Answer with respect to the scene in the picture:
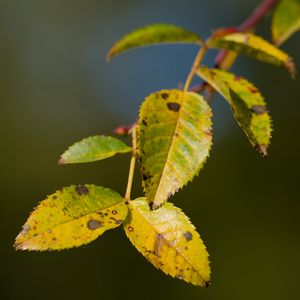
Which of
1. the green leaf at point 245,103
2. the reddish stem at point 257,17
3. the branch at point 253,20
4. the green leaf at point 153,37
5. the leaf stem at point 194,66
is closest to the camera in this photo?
the green leaf at point 245,103

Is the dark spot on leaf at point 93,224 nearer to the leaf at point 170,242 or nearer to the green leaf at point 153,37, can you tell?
the leaf at point 170,242

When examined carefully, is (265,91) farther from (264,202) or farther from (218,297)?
(218,297)

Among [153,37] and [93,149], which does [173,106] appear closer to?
[93,149]

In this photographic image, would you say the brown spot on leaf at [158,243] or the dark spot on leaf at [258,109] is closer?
the brown spot on leaf at [158,243]

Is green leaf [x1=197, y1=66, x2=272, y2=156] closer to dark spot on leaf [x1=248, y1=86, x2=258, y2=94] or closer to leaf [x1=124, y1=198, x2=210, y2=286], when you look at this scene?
dark spot on leaf [x1=248, y1=86, x2=258, y2=94]

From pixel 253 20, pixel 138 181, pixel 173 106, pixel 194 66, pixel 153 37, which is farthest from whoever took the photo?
pixel 138 181

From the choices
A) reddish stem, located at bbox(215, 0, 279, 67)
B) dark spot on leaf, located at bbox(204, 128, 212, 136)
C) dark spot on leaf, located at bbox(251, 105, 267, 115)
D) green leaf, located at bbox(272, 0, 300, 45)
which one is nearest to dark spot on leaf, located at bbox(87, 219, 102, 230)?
dark spot on leaf, located at bbox(204, 128, 212, 136)

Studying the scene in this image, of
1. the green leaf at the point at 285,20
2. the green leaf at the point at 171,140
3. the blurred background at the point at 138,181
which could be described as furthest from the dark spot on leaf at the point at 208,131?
the blurred background at the point at 138,181

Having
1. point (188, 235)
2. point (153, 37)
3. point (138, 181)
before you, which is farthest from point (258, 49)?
point (138, 181)

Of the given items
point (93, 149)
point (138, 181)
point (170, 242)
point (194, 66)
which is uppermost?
point (194, 66)
